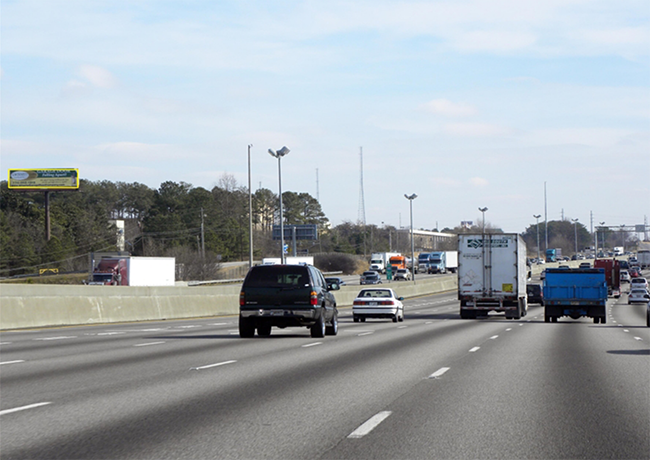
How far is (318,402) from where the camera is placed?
35.1 ft

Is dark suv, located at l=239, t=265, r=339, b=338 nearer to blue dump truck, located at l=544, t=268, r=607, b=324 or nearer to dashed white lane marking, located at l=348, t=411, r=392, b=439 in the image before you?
dashed white lane marking, located at l=348, t=411, r=392, b=439

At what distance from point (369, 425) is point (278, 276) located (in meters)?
13.9

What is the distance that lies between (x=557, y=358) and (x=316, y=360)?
16.4 ft

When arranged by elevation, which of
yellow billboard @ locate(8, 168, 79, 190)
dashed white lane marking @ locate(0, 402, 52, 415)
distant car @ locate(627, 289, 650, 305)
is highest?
yellow billboard @ locate(8, 168, 79, 190)

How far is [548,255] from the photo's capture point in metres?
180

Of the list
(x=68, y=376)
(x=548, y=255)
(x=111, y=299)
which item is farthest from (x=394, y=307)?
(x=548, y=255)

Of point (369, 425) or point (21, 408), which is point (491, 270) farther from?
point (21, 408)

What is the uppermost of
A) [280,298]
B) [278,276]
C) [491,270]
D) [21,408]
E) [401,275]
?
[278,276]

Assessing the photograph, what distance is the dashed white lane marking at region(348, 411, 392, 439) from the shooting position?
845 cm

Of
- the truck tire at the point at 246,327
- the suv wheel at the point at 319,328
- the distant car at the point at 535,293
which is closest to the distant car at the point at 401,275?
the distant car at the point at 535,293

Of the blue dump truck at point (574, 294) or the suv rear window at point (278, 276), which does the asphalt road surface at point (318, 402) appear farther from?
the blue dump truck at point (574, 294)

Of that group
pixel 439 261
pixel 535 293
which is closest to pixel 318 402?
pixel 535 293

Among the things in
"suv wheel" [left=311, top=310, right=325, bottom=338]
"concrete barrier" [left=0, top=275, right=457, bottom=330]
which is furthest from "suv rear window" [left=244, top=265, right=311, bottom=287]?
"concrete barrier" [left=0, top=275, right=457, bottom=330]

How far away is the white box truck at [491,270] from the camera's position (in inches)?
1544
